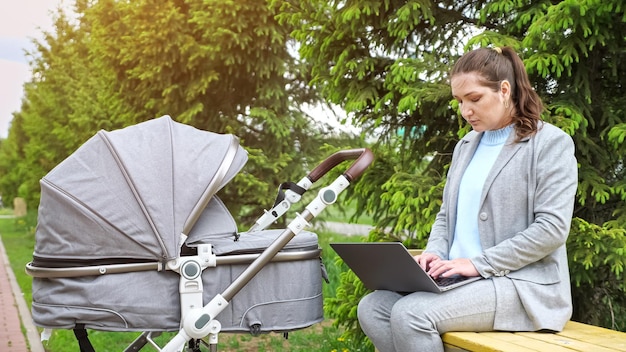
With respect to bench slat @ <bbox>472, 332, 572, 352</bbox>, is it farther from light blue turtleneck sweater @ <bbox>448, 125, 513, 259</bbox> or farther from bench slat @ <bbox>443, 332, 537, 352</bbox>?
light blue turtleneck sweater @ <bbox>448, 125, 513, 259</bbox>

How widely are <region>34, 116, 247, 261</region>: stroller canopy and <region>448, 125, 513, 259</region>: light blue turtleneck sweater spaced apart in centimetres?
104

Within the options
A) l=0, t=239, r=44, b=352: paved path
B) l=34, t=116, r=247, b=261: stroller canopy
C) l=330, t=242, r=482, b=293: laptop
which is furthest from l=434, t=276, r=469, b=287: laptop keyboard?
l=0, t=239, r=44, b=352: paved path

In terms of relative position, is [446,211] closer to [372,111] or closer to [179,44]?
[372,111]

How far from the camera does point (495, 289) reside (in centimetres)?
277

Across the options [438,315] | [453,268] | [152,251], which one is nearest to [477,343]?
[438,315]

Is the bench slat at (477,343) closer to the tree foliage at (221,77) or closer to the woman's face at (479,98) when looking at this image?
the woman's face at (479,98)

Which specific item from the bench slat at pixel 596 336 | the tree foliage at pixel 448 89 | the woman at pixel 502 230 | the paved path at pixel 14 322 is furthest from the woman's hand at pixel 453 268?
the paved path at pixel 14 322

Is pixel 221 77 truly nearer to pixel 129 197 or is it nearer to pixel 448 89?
pixel 448 89

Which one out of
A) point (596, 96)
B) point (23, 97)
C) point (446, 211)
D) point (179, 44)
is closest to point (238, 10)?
point (179, 44)

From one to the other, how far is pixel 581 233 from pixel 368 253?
1.62 metres

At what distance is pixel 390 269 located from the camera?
288 cm

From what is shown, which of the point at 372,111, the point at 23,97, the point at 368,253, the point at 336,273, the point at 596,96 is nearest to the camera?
the point at 368,253

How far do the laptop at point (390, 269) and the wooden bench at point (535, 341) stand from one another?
203 mm

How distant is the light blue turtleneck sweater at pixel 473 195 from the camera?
2973 mm
